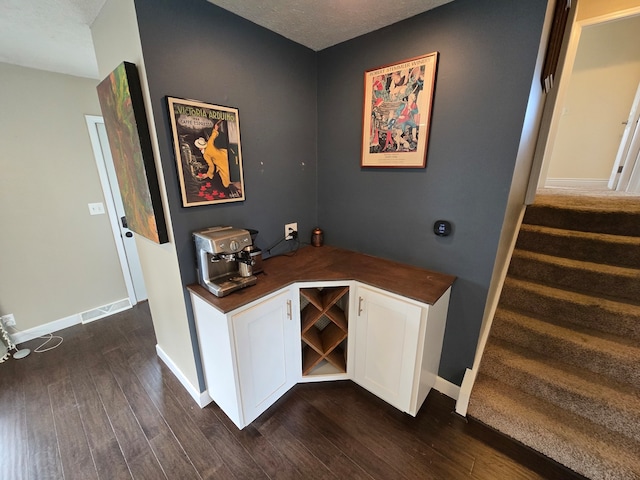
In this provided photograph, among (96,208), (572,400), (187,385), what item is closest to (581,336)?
(572,400)

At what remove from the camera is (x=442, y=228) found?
1547mm

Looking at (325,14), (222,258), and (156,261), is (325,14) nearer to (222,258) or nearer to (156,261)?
(222,258)

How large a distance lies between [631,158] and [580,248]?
2256 millimetres

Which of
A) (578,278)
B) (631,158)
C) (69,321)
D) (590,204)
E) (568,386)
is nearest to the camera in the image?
(568,386)

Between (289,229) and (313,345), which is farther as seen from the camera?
(289,229)

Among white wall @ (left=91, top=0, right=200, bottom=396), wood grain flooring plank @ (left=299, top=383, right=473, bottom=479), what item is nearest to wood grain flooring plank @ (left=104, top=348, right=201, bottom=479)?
white wall @ (left=91, top=0, right=200, bottom=396)

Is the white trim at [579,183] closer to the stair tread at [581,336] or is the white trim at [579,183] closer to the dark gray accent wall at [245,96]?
the stair tread at [581,336]

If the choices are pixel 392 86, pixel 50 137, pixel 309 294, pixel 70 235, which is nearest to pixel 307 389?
pixel 309 294

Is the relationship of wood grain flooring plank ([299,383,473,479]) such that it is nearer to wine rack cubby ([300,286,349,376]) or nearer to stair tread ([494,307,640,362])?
wine rack cubby ([300,286,349,376])

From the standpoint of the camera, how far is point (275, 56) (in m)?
1.68

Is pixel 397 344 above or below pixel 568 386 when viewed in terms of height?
above

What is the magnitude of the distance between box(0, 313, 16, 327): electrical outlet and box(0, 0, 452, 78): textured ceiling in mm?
2138

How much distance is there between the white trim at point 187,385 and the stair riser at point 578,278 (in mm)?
2522

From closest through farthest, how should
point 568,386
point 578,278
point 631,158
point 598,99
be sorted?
point 568,386 < point 578,278 < point 631,158 < point 598,99
